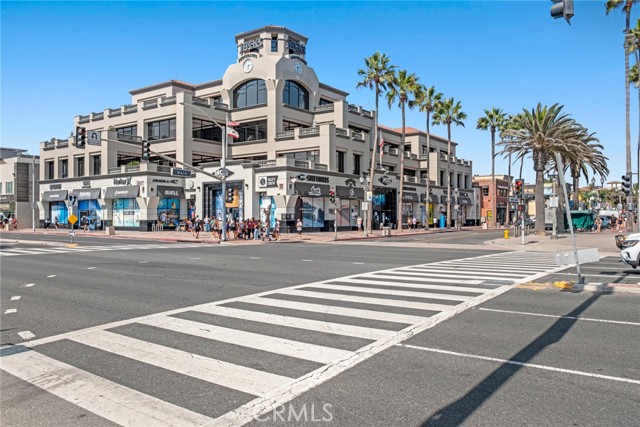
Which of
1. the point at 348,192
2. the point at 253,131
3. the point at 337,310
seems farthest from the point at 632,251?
the point at 253,131

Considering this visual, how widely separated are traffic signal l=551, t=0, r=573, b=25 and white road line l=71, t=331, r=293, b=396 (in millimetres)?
8819

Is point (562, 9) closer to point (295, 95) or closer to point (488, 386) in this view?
point (488, 386)

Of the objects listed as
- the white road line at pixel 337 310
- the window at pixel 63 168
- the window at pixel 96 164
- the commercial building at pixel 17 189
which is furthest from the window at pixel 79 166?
the white road line at pixel 337 310

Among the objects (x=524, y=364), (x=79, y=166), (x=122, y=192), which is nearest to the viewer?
(x=524, y=364)

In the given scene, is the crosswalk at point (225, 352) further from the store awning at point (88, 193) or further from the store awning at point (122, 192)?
the store awning at point (88, 193)

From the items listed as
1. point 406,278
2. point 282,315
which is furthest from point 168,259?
point 282,315

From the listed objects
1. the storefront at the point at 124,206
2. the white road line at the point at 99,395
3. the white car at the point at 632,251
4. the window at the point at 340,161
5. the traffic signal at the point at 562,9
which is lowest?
the white road line at the point at 99,395

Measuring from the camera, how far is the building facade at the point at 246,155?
44156 mm

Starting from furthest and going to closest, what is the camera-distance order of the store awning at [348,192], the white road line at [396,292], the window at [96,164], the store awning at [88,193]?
the window at [96,164] → the store awning at [88,193] → the store awning at [348,192] → the white road line at [396,292]

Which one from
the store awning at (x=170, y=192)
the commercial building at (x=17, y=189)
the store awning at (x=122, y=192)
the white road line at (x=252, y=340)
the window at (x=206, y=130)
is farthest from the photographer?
the commercial building at (x=17, y=189)

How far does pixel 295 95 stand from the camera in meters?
53.6

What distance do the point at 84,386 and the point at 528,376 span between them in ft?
16.2

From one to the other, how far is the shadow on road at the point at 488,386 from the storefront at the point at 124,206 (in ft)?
156

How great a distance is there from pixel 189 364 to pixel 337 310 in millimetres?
3564
